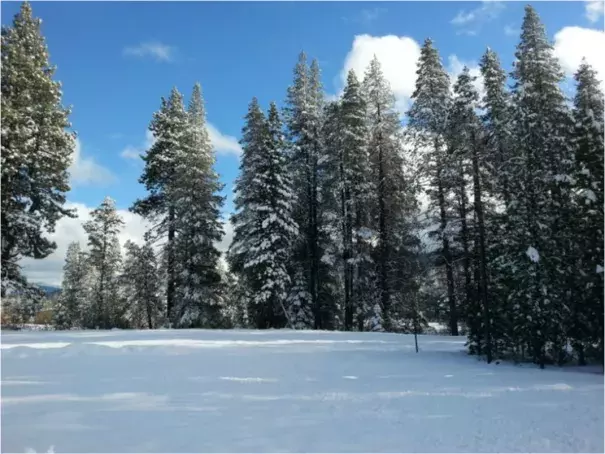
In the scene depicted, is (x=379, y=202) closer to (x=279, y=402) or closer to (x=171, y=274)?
(x=171, y=274)

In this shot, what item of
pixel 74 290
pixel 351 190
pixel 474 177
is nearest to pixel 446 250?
pixel 351 190

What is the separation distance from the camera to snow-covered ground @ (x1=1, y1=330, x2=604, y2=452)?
713 cm

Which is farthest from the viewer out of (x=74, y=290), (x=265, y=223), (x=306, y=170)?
(x=74, y=290)

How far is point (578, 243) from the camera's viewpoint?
1586 centimetres

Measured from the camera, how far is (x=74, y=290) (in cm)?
5091

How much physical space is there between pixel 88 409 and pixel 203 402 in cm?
226

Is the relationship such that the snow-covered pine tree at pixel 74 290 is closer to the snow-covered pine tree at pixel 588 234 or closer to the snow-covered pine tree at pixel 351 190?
the snow-covered pine tree at pixel 351 190

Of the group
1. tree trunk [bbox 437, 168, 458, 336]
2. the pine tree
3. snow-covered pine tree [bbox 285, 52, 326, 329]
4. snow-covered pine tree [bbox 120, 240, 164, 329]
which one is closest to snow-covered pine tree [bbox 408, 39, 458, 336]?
tree trunk [bbox 437, 168, 458, 336]

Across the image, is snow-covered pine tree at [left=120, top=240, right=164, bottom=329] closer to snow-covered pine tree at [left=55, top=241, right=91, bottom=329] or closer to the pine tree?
snow-covered pine tree at [left=55, top=241, right=91, bottom=329]

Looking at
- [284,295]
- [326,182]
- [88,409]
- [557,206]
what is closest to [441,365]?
[557,206]

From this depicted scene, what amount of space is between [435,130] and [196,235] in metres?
17.2

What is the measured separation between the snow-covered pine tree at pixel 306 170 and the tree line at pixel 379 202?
0.14 m

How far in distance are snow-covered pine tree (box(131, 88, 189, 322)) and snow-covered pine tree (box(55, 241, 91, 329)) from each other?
19431 millimetres

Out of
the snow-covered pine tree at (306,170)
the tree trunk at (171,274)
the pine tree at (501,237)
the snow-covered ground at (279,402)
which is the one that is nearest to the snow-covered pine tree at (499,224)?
the pine tree at (501,237)
